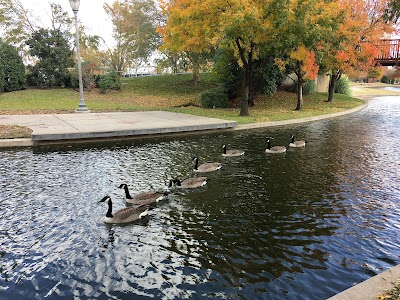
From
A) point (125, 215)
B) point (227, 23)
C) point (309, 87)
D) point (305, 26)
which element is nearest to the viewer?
point (125, 215)

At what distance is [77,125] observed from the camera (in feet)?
58.5

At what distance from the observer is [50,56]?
3716 cm

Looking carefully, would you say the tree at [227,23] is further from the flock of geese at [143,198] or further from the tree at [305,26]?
the flock of geese at [143,198]

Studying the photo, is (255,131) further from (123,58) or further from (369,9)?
(123,58)

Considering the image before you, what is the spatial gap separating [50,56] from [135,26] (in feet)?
41.1

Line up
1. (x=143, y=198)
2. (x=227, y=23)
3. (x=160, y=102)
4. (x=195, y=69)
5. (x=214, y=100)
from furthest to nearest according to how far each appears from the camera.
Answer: (x=195, y=69)
(x=160, y=102)
(x=214, y=100)
(x=227, y=23)
(x=143, y=198)

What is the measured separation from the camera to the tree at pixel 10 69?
112 ft

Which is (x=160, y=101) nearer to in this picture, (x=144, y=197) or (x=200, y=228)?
(x=144, y=197)

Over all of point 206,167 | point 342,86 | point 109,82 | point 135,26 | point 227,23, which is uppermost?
point 135,26

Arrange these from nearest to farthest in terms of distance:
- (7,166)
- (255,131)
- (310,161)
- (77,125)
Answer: (7,166) → (310,161) → (77,125) → (255,131)

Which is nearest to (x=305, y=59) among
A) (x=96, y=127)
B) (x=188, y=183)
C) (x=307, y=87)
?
(x=307, y=87)

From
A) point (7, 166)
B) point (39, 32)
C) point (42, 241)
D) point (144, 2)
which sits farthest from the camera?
point (144, 2)

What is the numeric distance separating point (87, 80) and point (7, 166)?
93.8 feet

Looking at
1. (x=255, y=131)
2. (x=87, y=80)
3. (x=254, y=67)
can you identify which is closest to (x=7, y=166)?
(x=255, y=131)
